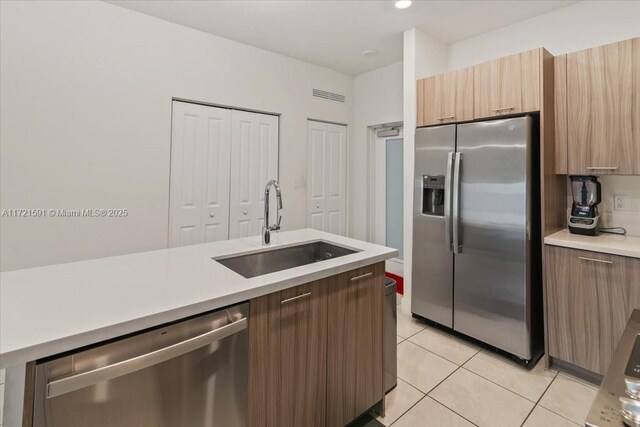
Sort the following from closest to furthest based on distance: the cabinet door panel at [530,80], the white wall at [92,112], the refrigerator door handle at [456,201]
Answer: the cabinet door panel at [530,80] → the white wall at [92,112] → the refrigerator door handle at [456,201]

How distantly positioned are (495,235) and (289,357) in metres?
1.84

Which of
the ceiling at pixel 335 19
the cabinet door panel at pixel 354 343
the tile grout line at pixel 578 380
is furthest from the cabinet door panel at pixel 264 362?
the ceiling at pixel 335 19

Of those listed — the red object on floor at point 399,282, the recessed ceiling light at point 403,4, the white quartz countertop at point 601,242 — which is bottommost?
the red object on floor at point 399,282

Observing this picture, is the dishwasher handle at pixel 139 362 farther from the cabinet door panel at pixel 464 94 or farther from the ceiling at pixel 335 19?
the ceiling at pixel 335 19

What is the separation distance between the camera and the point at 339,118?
4.21 meters

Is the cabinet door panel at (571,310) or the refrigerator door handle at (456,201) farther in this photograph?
the refrigerator door handle at (456,201)

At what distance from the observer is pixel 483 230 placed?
2416 millimetres

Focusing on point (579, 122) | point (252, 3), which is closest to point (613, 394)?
point (579, 122)

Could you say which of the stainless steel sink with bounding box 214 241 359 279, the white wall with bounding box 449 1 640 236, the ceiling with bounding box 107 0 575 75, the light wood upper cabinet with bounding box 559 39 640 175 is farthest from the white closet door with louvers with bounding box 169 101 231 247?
the light wood upper cabinet with bounding box 559 39 640 175

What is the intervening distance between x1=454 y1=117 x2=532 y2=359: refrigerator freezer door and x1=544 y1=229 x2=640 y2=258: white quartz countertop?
22 centimetres

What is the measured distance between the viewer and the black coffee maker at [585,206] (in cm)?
224

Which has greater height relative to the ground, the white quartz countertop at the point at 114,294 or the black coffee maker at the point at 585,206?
the black coffee maker at the point at 585,206

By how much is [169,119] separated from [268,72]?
1.27m

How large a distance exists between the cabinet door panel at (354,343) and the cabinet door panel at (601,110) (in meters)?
1.76
